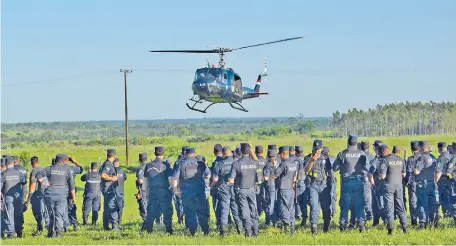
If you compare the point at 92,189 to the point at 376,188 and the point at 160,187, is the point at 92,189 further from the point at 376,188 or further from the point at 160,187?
the point at 376,188

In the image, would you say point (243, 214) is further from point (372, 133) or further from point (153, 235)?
point (372, 133)

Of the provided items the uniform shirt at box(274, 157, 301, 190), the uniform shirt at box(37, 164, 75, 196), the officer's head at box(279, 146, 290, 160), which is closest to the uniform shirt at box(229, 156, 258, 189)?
the uniform shirt at box(274, 157, 301, 190)

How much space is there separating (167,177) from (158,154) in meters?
0.59

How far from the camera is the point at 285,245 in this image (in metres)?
17.6

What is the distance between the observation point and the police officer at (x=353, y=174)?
19.2m

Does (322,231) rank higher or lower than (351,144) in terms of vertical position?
lower

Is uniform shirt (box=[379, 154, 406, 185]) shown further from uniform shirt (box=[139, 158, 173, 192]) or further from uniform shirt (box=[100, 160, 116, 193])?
uniform shirt (box=[100, 160, 116, 193])

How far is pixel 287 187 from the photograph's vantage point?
19406 millimetres

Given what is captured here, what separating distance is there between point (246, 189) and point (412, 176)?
447 cm

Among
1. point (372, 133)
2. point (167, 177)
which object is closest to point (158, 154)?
point (167, 177)

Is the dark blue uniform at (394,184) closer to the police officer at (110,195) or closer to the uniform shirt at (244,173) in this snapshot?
the uniform shirt at (244,173)

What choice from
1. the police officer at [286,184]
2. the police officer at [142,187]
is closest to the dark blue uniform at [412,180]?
the police officer at [286,184]

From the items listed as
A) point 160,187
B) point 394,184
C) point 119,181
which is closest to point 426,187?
point 394,184

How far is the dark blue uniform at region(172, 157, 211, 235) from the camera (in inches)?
753
